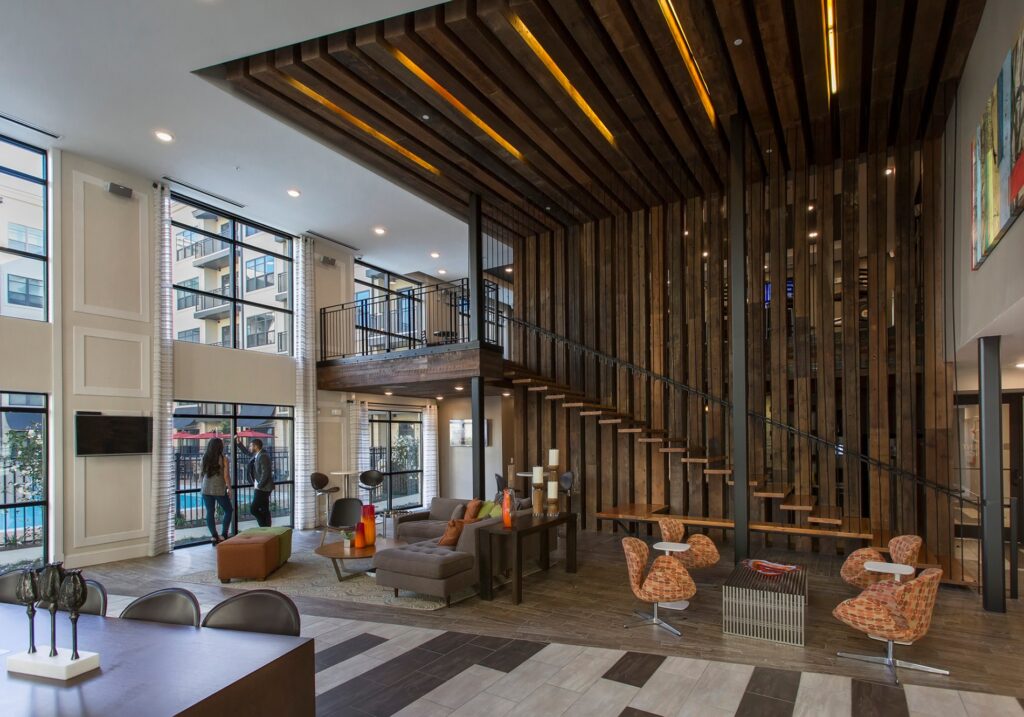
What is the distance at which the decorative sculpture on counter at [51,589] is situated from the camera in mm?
2197

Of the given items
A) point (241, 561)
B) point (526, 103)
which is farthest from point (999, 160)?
point (241, 561)

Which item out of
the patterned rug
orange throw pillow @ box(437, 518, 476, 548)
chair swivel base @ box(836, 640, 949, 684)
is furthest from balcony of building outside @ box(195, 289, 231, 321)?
chair swivel base @ box(836, 640, 949, 684)

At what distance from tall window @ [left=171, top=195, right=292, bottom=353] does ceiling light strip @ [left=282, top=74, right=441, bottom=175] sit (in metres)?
3.94

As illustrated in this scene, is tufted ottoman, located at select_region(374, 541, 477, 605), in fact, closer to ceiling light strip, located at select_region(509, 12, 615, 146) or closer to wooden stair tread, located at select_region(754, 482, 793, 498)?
wooden stair tread, located at select_region(754, 482, 793, 498)

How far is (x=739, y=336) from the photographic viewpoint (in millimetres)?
6938

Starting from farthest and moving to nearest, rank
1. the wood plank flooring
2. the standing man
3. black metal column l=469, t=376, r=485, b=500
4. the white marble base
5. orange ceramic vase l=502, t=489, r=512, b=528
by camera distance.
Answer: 1. the standing man
2. black metal column l=469, t=376, r=485, b=500
3. orange ceramic vase l=502, t=489, r=512, b=528
4. the wood plank flooring
5. the white marble base

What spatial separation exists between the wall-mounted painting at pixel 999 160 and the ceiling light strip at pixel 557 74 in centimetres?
357

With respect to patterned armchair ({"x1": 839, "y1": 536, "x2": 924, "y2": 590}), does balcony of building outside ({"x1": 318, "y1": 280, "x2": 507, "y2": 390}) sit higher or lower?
higher

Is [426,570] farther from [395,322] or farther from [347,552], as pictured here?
[395,322]

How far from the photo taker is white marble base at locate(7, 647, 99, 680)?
2.10 m

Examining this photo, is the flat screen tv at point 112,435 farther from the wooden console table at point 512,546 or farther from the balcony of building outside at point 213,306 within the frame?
the wooden console table at point 512,546

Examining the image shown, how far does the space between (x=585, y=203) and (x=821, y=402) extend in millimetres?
4415

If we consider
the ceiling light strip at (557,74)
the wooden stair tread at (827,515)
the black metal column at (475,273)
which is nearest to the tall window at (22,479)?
the black metal column at (475,273)

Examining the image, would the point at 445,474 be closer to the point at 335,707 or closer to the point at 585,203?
the point at 585,203
